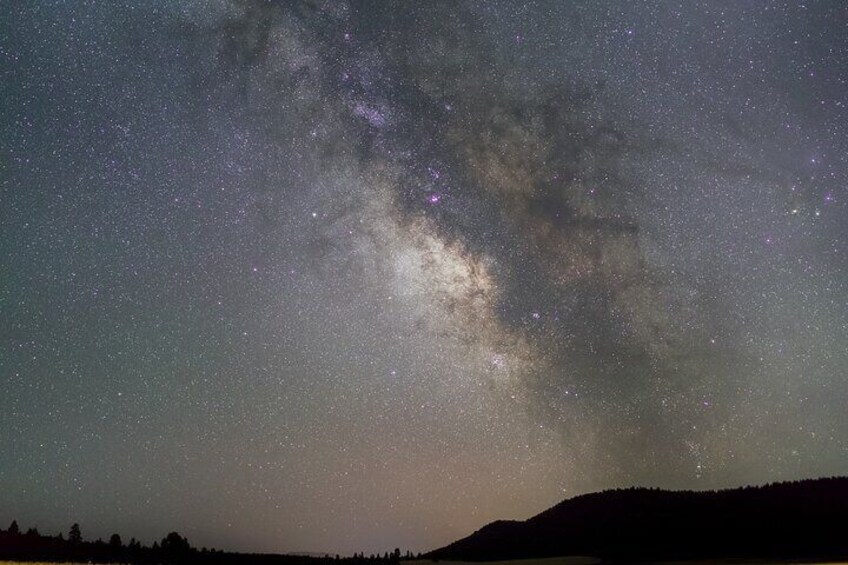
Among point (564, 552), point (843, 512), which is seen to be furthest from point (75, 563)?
point (843, 512)

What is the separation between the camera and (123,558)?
223 ft

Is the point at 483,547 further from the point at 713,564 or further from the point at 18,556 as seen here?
the point at 18,556

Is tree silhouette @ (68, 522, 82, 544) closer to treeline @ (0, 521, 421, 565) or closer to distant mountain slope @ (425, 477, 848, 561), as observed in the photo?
treeline @ (0, 521, 421, 565)

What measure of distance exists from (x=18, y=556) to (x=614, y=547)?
7480 cm

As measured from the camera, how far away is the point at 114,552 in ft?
230

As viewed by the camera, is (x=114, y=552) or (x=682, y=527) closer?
(x=114, y=552)

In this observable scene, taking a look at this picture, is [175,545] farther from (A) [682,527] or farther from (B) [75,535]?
(A) [682,527]

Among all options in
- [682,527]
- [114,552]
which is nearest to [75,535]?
[114,552]

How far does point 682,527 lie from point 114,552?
76.0 meters

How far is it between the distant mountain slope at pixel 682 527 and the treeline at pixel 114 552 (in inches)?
1336

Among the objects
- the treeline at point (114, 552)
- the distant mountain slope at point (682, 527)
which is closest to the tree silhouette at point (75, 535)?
the treeline at point (114, 552)

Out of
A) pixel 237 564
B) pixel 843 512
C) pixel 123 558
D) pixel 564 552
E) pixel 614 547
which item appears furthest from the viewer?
pixel 564 552

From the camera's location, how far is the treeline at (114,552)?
6344 centimetres

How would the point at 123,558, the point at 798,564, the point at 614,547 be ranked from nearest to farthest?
the point at 798,564, the point at 123,558, the point at 614,547
